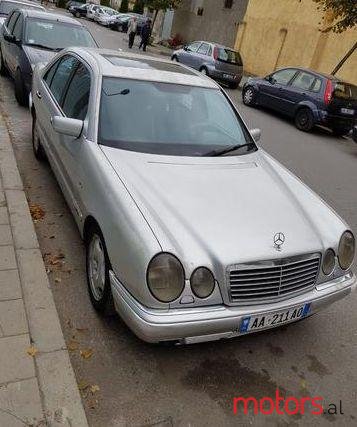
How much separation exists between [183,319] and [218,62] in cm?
1583

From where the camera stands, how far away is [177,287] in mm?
2648

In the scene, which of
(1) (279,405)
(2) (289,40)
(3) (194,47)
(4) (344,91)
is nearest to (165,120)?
(1) (279,405)

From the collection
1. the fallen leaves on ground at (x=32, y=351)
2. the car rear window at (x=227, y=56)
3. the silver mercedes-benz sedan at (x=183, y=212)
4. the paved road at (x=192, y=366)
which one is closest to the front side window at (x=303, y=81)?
the car rear window at (x=227, y=56)

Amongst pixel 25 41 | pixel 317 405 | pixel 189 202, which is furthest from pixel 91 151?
pixel 25 41

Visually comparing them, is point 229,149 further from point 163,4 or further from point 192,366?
point 163,4

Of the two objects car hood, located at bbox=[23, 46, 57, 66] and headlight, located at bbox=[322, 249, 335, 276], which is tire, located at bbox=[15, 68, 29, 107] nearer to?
car hood, located at bbox=[23, 46, 57, 66]

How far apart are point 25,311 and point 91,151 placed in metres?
1.27

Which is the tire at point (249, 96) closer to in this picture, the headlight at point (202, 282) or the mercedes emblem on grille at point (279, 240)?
the mercedes emblem on grille at point (279, 240)

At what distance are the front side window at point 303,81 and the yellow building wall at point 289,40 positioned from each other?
244 inches

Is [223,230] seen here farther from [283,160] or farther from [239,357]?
[283,160]

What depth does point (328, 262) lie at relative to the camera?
318cm

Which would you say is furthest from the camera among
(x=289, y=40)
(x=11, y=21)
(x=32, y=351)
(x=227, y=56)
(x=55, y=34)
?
(x=289, y=40)

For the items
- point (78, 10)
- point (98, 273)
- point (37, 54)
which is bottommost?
point (78, 10)

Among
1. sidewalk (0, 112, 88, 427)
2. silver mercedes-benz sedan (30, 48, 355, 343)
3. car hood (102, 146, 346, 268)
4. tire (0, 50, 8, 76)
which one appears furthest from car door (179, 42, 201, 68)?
sidewalk (0, 112, 88, 427)
